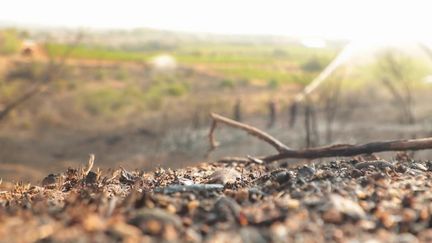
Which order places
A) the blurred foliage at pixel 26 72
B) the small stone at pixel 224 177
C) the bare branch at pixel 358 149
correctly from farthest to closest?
the blurred foliage at pixel 26 72, the bare branch at pixel 358 149, the small stone at pixel 224 177

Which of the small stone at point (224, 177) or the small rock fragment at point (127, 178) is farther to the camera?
the small rock fragment at point (127, 178)

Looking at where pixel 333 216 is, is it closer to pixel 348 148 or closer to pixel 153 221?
pixel 153 221

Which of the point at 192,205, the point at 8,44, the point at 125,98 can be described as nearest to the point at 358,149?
the point at 192,205

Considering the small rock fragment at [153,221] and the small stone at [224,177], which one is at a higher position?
the small rock fragment at [153,221]

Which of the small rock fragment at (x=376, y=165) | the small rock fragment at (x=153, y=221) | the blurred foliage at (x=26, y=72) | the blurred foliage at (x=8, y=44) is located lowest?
the blurred foliage at (x=26, y=72)

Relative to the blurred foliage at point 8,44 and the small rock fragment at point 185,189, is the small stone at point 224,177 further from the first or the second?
the blurred foliage at point 8,44

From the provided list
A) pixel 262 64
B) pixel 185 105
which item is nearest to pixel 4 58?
pixel 185 105

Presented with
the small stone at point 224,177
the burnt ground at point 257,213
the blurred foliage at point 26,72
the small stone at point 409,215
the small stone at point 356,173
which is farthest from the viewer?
the blurred foliage at point 26,72

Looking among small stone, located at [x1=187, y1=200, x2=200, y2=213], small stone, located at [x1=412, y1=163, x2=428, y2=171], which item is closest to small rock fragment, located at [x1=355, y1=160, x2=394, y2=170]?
small stone, located at [x1=412, y1=163, x2=428, y2=171]

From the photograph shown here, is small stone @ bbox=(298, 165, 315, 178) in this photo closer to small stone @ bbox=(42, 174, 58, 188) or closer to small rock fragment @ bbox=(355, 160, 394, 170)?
small rock fragment @ bbox=(355, 160, 394, 170)

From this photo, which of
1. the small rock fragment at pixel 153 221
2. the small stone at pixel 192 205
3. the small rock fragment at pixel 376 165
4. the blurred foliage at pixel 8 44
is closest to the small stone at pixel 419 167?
the small rock fragment at pixel 376 165
